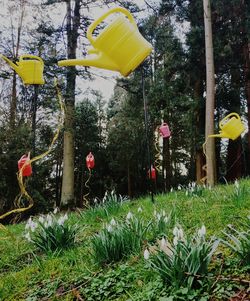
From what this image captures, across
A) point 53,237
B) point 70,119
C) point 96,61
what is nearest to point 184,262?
point 53,237

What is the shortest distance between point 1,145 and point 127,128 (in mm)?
6092

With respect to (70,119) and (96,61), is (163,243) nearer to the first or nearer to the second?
(96,61)

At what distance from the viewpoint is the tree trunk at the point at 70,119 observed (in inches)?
370

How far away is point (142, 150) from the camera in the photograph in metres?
16.8

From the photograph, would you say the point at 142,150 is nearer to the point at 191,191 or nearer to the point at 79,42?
the point at 79,42

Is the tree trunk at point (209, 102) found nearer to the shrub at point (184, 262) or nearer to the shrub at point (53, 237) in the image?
the shrub at point (53, 237)

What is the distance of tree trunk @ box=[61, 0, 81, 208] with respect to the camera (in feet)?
30.8

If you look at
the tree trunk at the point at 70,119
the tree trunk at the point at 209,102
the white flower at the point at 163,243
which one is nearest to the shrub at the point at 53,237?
the white flower at the point at 163,243

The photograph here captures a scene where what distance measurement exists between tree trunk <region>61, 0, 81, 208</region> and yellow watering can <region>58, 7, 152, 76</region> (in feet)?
22.3

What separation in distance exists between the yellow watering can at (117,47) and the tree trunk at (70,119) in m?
6.80

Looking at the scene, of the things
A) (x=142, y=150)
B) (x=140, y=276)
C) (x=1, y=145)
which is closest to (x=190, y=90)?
(x=142, y=150)

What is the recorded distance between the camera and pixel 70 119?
9672mm

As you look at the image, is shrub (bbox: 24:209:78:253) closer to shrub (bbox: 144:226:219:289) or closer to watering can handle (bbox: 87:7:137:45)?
shrub (bbox: 144:226:219:289)

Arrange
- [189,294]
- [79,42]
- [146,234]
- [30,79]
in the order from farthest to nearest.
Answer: [79,42] < [30,79] < [146,234] < [189,294]
